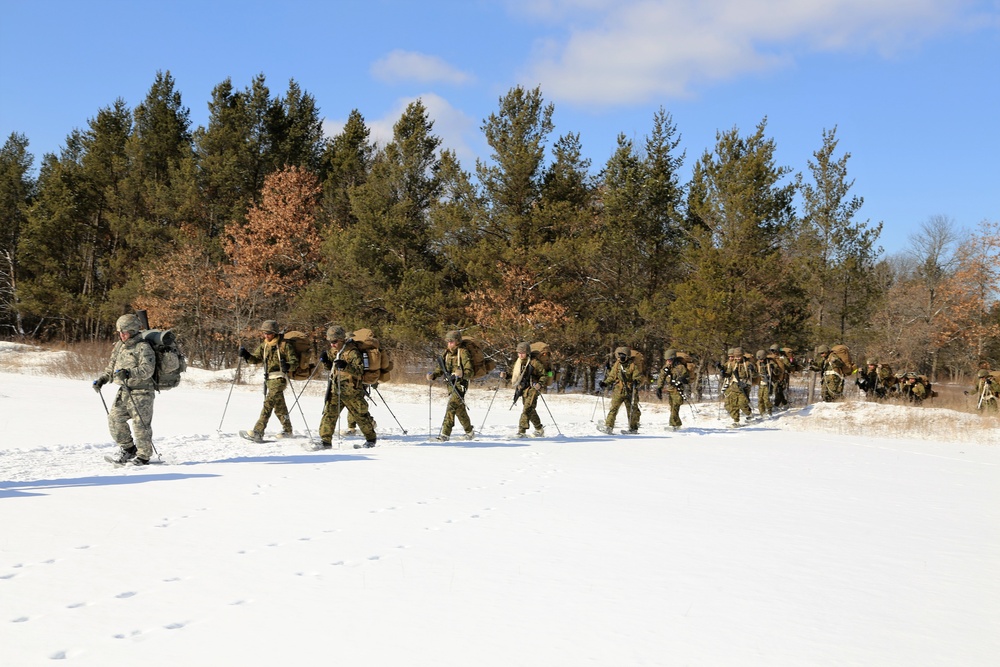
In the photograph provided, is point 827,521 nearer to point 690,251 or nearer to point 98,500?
point 98,500

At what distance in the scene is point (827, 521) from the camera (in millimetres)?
7484

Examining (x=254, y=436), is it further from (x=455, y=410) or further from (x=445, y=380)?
(x=445, y=380)

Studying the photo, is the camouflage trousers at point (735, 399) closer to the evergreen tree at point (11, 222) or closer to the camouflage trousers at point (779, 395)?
the camouflage trousers at point (779, 395)

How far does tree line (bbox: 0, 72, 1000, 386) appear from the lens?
91.5 ft

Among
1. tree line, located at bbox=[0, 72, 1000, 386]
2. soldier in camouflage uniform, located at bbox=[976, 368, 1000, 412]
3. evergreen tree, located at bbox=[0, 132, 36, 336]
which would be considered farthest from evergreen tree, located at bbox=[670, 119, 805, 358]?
evergreen tree, located at bbox=[0, 132, 36, 336]

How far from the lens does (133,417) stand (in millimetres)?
9742

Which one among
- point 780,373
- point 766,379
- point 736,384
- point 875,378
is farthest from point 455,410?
point 875,378

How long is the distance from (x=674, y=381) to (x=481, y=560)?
13491mm

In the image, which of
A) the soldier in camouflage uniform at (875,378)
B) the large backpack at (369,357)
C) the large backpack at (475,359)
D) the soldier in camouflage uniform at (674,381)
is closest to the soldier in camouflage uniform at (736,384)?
the soldier in camouflage uniform at (674,381)

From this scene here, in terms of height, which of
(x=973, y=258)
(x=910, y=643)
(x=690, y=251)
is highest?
(x=973, y=258)

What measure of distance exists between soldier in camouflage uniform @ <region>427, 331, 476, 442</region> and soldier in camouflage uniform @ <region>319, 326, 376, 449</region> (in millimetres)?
1662

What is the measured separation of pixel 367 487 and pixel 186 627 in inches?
175

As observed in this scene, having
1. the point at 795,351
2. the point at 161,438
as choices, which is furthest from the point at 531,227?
the point at 161,438

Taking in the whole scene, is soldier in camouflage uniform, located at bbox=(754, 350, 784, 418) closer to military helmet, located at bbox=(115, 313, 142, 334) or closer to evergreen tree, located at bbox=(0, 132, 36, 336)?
military helmet, located at bbox=(115, 313, 142, 334)
